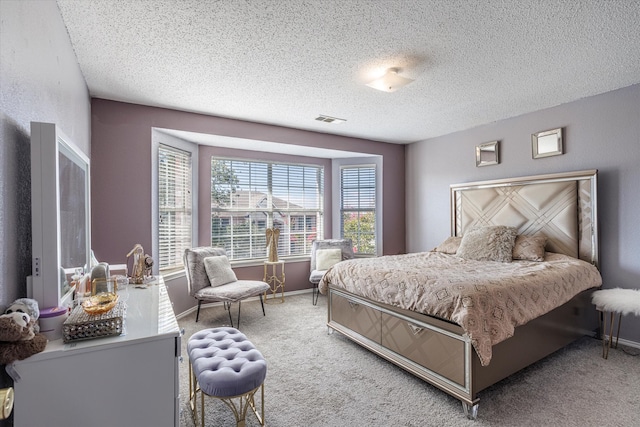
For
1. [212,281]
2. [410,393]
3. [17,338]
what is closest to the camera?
[17,338]

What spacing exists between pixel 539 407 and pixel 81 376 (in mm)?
2701

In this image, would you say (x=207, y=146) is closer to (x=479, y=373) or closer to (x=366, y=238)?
(x=366, y=238)

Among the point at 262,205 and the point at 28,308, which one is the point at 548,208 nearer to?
the point at 262,205

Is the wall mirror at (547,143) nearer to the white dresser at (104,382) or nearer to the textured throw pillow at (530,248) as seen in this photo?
the textured throw pillow at (530,248)

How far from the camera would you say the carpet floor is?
2.00m

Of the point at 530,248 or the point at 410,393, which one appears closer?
the point at 410,393

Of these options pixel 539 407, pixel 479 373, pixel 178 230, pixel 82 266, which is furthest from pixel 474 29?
pixel 178 230

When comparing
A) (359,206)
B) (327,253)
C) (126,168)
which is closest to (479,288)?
(327,253)

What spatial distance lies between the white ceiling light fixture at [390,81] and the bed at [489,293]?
1653 millimetres

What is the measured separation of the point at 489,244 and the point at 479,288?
5.59 feet

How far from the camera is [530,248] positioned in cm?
343

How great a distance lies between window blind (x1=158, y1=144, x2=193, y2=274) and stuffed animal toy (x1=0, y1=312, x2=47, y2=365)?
9.18 feet

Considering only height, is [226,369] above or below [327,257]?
below

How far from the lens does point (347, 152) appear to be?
5109 millimetres
